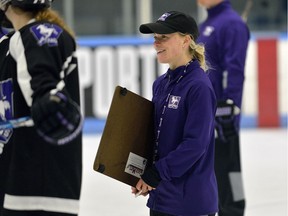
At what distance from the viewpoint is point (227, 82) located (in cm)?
395

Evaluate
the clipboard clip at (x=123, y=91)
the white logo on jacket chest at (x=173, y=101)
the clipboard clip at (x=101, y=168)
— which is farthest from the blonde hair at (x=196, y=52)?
the clipboard clip at (x=101, y=168)

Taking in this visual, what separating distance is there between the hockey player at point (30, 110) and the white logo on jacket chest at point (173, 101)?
1.46 ft

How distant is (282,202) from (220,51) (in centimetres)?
152

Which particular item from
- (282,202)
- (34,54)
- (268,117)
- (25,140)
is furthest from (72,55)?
(268,117)

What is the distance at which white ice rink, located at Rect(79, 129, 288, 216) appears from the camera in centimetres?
494

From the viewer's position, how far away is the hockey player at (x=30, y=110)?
2.26 meters

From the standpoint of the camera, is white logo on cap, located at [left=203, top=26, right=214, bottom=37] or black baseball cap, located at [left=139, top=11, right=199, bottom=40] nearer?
black baseball cap, located at [left=139, top=11, right=199, bottom=40]

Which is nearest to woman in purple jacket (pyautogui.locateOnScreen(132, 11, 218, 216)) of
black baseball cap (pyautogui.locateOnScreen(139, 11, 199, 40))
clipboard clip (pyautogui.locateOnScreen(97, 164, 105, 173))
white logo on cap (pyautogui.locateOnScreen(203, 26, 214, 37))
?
black baseball cap (pyautogui.locateOnScreen(139, 11, 199, 40))

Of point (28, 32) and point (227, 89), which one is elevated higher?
point (28, 32)

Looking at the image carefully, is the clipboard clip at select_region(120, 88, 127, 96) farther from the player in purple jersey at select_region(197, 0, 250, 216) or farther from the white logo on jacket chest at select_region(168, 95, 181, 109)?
the player in purple jersey at select_region(197, 0, 250, 216)

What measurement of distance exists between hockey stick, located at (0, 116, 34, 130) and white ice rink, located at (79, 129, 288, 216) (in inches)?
101

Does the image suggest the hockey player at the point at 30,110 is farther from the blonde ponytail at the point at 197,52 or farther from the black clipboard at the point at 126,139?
the blonde ponytail at the point at 197,52

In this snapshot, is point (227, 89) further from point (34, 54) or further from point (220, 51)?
point (34, 54)

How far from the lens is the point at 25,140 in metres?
2.34
